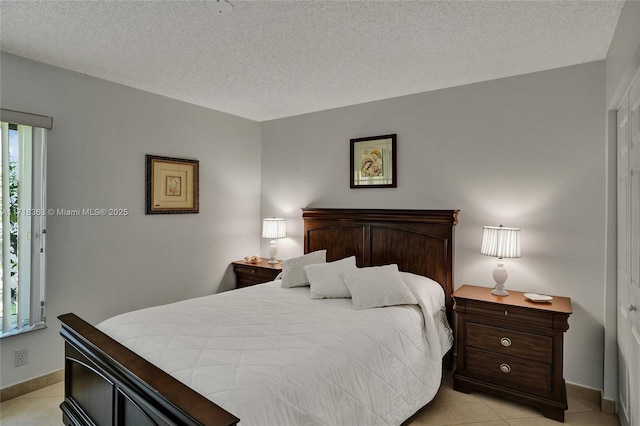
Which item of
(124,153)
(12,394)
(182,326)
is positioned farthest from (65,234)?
(182,326)

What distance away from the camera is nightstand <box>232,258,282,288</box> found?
395cm

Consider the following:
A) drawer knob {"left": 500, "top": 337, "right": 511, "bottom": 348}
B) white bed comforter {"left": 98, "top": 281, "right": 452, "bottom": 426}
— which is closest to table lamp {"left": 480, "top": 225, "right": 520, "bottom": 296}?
drawer knob {"left": 500, "top": 337, "right": 511, "bottom": 348}

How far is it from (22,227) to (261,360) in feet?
7.50

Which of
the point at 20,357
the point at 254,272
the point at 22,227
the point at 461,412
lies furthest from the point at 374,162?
the point at 20,357

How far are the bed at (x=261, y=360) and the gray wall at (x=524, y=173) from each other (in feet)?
1.18

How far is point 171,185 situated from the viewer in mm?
3693

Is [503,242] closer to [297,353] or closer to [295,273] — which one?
[295,273]

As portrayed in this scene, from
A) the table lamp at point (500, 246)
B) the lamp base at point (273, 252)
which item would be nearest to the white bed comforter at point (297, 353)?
the table lamp at point (500, 246)

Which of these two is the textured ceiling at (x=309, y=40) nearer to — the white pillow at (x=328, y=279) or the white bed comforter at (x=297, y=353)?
the white pillow at (x=328, y=279)

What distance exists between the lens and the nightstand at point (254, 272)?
395 cm

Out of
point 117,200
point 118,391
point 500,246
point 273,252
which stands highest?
point 117,200

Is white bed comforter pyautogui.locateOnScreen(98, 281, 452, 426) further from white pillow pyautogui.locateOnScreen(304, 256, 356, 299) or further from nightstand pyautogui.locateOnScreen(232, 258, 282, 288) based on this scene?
nightstand pyautogui.locateOnScreen(232, 258, 282, 288)

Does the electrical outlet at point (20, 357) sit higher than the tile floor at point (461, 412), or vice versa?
the electrical outlet at point (20, 357)

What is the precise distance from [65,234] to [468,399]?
11.1 feet
